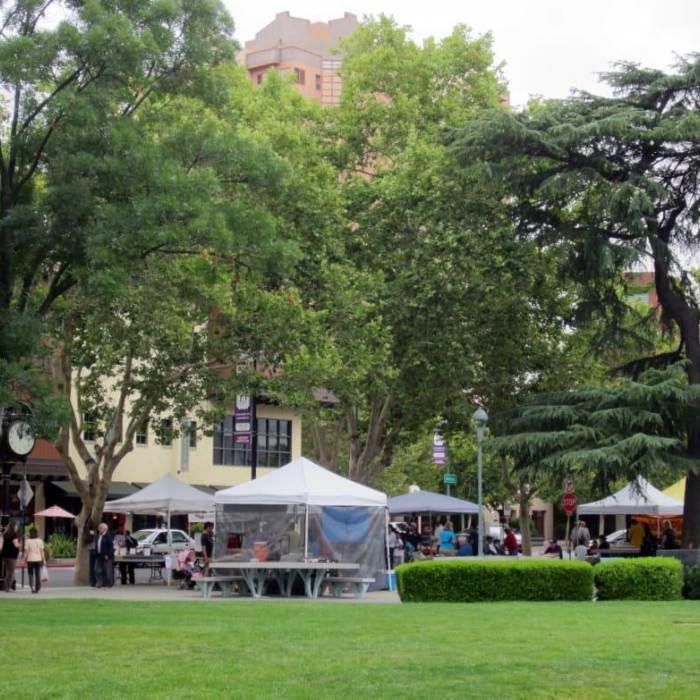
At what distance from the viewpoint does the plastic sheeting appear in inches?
1097

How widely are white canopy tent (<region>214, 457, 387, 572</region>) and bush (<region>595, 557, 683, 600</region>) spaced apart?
246 inches

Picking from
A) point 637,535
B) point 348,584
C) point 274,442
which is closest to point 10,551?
point 348,584

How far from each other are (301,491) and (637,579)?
307 inches

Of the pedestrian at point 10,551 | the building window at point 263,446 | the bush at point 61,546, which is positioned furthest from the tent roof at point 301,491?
the building window at point 263,446

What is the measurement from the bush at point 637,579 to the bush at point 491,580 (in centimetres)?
57

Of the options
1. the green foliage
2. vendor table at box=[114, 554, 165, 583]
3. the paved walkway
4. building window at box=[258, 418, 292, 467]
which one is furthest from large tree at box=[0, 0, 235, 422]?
building window at box=[258, 418, 292, 467]

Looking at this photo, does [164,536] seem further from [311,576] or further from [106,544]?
[311,576]

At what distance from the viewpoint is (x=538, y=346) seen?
3725 centimetres

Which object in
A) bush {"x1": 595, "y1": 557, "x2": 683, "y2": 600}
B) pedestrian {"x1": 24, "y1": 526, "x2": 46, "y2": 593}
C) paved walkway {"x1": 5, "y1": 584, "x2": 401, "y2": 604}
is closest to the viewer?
bush {"x1": 595, "y1": 557, "x2": 683, "y2": 600}

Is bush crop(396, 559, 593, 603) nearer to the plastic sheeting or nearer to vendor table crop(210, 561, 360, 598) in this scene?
vendor table crop(210, 561, 360, 598)

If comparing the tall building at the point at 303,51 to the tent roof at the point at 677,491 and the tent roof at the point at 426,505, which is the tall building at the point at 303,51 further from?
the tent roof at the point at 677,491

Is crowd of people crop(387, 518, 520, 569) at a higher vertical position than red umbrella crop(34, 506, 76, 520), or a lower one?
lower

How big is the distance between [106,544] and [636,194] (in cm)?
1529

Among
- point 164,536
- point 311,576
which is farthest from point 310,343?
point 164,536
